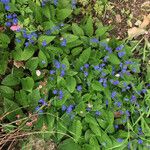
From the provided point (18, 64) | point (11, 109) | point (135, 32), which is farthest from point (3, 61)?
point (135, 32)

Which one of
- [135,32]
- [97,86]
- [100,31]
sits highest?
[100,31]

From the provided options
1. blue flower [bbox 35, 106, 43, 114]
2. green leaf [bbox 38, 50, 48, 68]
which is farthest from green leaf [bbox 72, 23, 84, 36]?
Result: blue flower [bbox 35, 106, 43, 114]

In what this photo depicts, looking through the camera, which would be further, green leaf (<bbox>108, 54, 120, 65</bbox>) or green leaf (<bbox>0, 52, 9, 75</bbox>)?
green leaf (<bbox>108, 54, 120, 65</bbox>)

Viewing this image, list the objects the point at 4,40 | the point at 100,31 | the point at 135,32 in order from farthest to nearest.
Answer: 1. the point at 135,32
2. the point at 100,31
3. the point at 4,40

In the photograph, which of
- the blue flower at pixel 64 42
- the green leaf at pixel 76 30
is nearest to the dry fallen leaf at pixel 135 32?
the green leaf at pixel 76 30

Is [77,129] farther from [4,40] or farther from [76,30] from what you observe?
[4,40]

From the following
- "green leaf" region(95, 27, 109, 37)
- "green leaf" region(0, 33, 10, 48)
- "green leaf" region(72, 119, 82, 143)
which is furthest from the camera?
"green leaf" region(95, 27, 109, 37)

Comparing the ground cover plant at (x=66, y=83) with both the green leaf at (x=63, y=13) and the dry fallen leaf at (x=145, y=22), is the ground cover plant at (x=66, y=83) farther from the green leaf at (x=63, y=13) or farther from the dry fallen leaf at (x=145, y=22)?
the dry fallen leaf at (x=145, y=22)

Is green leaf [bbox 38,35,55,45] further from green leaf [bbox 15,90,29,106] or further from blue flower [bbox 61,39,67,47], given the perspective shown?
green leaf [bbox 15,90,29,106]
